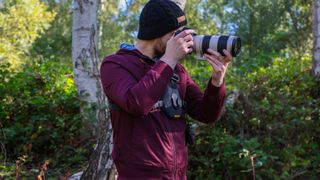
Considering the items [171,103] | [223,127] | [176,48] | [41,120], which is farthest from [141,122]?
[41,120]

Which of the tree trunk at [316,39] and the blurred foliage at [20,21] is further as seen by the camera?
the blurred foliage at [20,21]

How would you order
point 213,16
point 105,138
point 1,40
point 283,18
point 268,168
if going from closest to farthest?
point 105,138
point 268,168
point 1,40
point 283,18
point 213,16

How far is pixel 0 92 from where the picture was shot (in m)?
6.50

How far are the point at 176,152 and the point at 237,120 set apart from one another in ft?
10.6

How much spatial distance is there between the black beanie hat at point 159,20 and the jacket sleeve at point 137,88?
0.67 feet

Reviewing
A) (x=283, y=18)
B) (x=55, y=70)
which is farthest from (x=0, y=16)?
(x=283, y=18)

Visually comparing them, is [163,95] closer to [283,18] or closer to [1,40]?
[1,40]

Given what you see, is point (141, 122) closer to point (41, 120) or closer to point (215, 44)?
point (215, 44)

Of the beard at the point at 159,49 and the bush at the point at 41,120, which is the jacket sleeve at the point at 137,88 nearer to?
the beard at the point at 159,49

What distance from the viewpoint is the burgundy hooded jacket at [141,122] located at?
217cm

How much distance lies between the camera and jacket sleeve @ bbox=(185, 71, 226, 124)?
2523mm

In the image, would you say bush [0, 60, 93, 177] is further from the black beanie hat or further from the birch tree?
the black beanie hat

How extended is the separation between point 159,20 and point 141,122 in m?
0.49

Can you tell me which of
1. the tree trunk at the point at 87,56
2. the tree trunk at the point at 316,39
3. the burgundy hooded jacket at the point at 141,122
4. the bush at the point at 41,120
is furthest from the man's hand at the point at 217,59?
the tree trunk at the point at 316,39
